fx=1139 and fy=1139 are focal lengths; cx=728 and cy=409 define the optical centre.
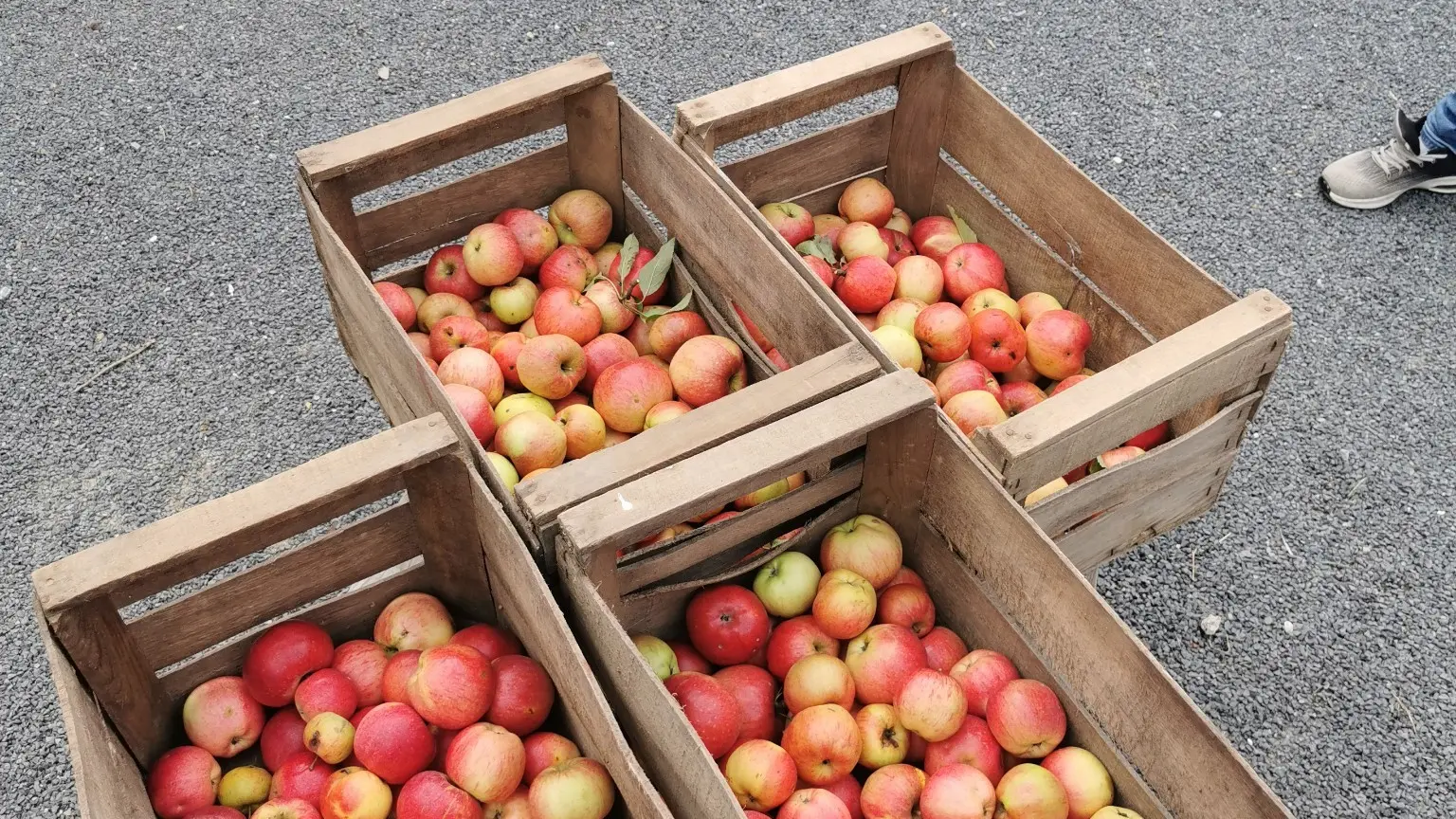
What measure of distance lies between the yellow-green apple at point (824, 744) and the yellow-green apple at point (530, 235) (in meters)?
1.27

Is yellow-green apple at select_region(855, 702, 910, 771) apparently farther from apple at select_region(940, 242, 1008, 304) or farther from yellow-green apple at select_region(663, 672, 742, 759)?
apple at select_region(940, 242, 1008, 304)

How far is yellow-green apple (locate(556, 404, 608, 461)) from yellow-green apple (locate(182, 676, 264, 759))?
2.36ft

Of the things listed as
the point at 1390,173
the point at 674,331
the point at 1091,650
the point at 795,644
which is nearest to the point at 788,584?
the point at 795,644

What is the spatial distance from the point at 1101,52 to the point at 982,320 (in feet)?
8.28

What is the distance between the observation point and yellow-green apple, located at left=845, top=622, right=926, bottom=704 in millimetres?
1888

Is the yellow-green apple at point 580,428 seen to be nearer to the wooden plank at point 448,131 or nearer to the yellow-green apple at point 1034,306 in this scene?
the wooden plank at point 448,131

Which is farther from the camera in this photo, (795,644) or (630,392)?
(630,392)

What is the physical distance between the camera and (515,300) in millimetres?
2516

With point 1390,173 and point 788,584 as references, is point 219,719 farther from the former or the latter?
point 1390,173

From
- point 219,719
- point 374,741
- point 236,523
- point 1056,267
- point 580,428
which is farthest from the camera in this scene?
point 1056,267

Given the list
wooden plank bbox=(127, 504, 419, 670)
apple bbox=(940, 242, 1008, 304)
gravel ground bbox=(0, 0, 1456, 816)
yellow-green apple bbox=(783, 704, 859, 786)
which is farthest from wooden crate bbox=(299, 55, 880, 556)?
gravel ground bbox=(0, 0, 1456, 816)

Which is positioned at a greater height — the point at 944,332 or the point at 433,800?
the point at 944,332

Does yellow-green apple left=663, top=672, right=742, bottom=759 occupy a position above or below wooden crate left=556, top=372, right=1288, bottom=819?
below

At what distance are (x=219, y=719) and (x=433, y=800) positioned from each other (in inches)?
16.7
